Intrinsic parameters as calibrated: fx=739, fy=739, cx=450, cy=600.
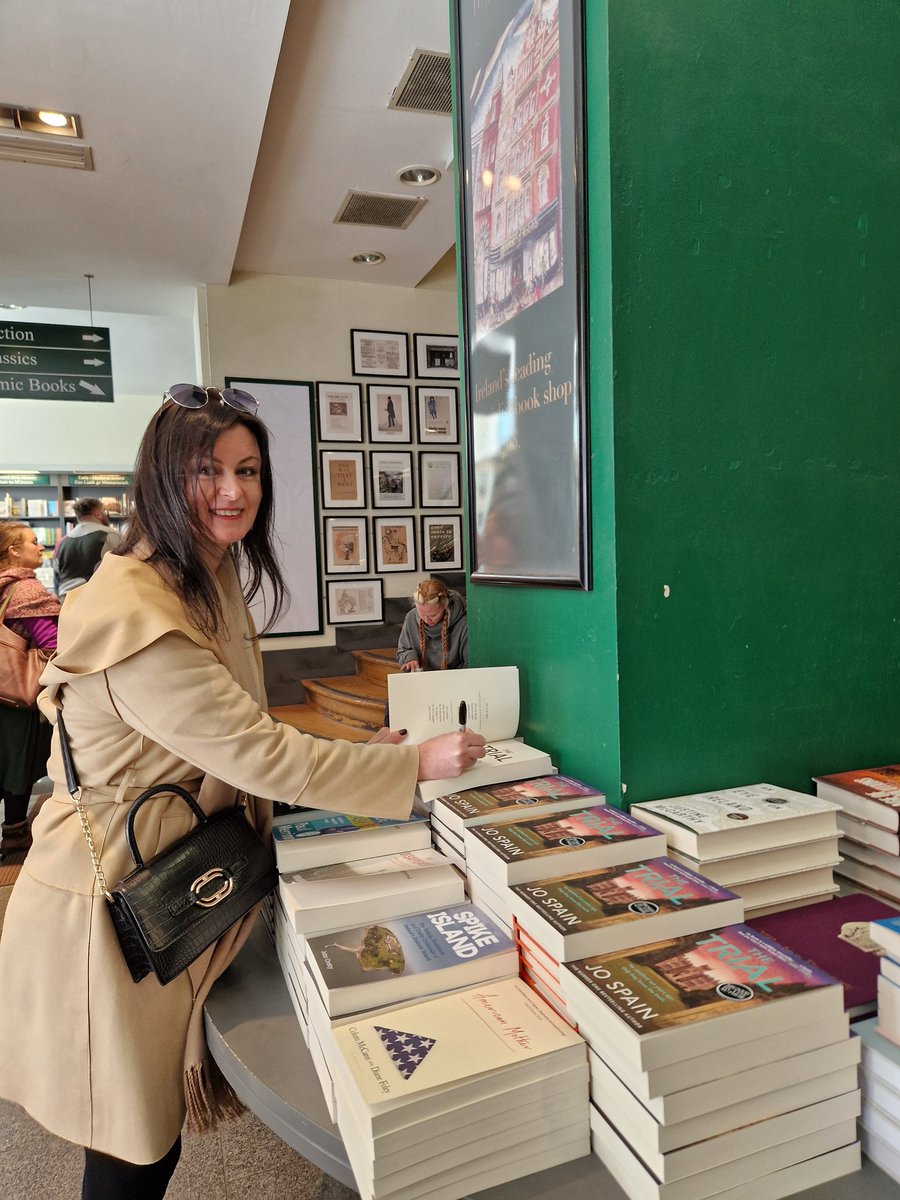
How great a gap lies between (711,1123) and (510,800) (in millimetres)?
553

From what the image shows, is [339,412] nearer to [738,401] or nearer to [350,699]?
[350,699]

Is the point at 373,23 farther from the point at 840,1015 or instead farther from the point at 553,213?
the point at 840,1015

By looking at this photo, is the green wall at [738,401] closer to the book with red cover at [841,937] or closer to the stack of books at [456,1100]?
the book with red cover at [841,937]

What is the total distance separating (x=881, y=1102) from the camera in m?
0.71

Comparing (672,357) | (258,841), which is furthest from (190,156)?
(258,841)

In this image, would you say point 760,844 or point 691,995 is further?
point 760,844

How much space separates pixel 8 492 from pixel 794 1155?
11.2 meters

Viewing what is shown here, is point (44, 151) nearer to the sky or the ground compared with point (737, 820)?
nearer to the sky

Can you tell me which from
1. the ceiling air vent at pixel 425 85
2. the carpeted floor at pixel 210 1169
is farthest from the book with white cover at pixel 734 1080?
the ceiling air vent at pixel 425 85

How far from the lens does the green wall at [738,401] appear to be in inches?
44.8

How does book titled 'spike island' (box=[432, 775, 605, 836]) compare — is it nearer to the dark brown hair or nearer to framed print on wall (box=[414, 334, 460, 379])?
the dark brown hair

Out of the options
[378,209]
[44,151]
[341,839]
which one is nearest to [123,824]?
[341,839]

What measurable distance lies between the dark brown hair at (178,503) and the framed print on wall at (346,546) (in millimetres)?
4112

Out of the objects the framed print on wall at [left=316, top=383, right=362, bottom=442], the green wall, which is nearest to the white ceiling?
the framed print on wall at [left=316, top=383, right=362, bottom=442]
